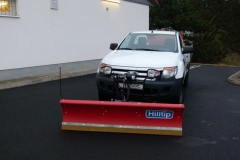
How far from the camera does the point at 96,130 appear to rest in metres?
6.23

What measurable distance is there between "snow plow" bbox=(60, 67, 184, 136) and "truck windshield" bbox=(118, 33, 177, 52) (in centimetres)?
272

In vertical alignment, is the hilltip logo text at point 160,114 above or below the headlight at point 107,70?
below

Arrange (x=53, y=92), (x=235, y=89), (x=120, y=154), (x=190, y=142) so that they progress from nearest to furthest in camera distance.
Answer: (x=120, y=154), (x=190, y=142), (x=53, y=92), (x=235, y=89)

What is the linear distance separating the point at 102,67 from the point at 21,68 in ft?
17.4

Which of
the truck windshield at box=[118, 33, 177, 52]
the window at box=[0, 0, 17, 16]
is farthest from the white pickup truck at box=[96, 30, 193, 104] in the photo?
the window at box=[0, 0, 17, 16]

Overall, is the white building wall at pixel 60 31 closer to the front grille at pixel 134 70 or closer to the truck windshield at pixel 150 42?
the truck windshield at pixel 150 42

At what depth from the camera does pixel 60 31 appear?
545 inches

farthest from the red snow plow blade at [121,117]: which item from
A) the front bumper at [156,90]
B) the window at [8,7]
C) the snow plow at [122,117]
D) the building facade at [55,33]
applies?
the window at [8,7]

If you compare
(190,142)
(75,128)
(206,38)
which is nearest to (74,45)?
(75,128)

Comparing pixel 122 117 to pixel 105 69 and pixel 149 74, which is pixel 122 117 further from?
pixel 105 69

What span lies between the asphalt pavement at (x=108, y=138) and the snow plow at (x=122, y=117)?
0.13 m

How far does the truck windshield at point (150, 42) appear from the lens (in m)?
8.55

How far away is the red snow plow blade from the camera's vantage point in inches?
239

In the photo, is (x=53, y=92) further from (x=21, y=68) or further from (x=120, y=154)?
(x=120, y=154)
